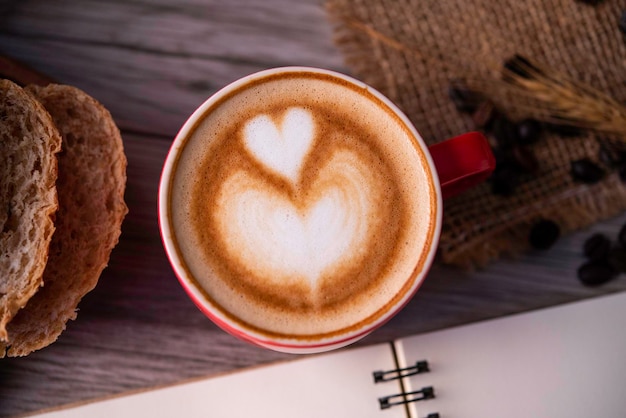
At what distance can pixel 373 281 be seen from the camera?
71 cm

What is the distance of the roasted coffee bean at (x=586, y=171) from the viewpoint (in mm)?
942

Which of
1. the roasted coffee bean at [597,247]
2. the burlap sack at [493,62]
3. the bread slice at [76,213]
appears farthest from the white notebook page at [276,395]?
the roasted coffee bean at [597,247]

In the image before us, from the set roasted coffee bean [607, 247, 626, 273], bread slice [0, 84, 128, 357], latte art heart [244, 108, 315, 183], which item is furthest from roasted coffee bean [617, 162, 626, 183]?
bread slice [0, 84, 128, 357]

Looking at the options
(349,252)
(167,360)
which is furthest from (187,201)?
(167,360)

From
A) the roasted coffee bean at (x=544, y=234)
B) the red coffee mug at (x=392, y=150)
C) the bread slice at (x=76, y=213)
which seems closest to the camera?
the red coffee mug at (x=392, y=150)

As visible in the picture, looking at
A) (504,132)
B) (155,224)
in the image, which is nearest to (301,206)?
(155,224)

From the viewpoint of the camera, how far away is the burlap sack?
0.95m

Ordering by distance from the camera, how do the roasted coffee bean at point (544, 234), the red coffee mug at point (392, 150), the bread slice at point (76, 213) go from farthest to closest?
the roasted coffee bean at point (544, 234)
the bread slice at point (76, 213)
the red coffee mug at point (392, 150)

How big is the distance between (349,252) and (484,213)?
0.35 metres

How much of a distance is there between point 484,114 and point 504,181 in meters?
0.12

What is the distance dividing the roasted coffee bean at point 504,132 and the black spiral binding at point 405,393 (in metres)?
0.39

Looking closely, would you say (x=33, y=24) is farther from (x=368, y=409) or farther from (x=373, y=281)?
(x=368, y=409)

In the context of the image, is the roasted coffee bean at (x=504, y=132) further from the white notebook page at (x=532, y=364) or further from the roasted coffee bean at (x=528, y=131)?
the white notebook page at (x=532, y=364)

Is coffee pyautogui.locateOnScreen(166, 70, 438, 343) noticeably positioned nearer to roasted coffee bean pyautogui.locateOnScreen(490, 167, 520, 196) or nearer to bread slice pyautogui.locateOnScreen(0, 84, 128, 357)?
bread slice pyautogui.locateOnScreen(0, 84, 128, 357)
